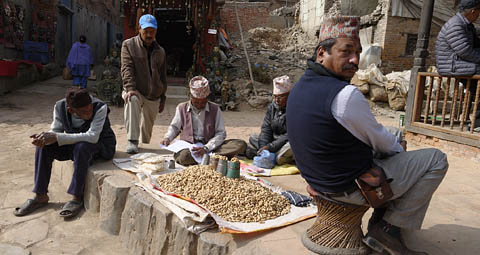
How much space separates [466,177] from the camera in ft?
13.3

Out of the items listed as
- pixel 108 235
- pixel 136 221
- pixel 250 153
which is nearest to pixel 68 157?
pixel 108 235

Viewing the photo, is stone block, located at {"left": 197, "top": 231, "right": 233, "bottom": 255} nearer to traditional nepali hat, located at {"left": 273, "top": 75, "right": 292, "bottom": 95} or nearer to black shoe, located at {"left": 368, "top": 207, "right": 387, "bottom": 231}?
black shoe, located at {"left": 368, "top": 207, "right": 387, "bottom": 231}

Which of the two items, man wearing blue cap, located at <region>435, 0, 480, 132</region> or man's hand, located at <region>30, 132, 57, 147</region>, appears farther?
man wearing blue cap, located at <region>435, 0, 480, 132</region>

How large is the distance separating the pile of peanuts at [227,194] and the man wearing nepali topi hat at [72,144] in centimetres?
85

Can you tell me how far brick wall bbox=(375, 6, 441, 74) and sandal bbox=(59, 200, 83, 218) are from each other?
36.8 feet

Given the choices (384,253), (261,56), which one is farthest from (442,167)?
(261,56)

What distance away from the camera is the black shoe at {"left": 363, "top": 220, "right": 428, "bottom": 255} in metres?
1.91

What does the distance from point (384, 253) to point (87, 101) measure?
2.82 m

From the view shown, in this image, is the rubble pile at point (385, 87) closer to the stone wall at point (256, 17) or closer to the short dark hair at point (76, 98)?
the short dark hair at point (76, 98)

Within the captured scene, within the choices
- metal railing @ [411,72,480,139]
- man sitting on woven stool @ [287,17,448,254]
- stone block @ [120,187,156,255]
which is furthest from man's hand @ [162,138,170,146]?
metal railing @ [411,72,480,139]

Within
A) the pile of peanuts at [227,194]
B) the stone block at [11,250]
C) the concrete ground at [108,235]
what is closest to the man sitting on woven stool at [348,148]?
the concrete ground at [108,235]

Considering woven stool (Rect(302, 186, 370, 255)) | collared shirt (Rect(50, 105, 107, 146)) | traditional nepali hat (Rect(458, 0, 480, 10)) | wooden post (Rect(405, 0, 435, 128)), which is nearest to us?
woven stool (Rect(302, 186, 370, 255))

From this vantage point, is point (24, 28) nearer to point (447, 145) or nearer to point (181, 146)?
point (181, 146)

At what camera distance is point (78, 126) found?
3535 mm
